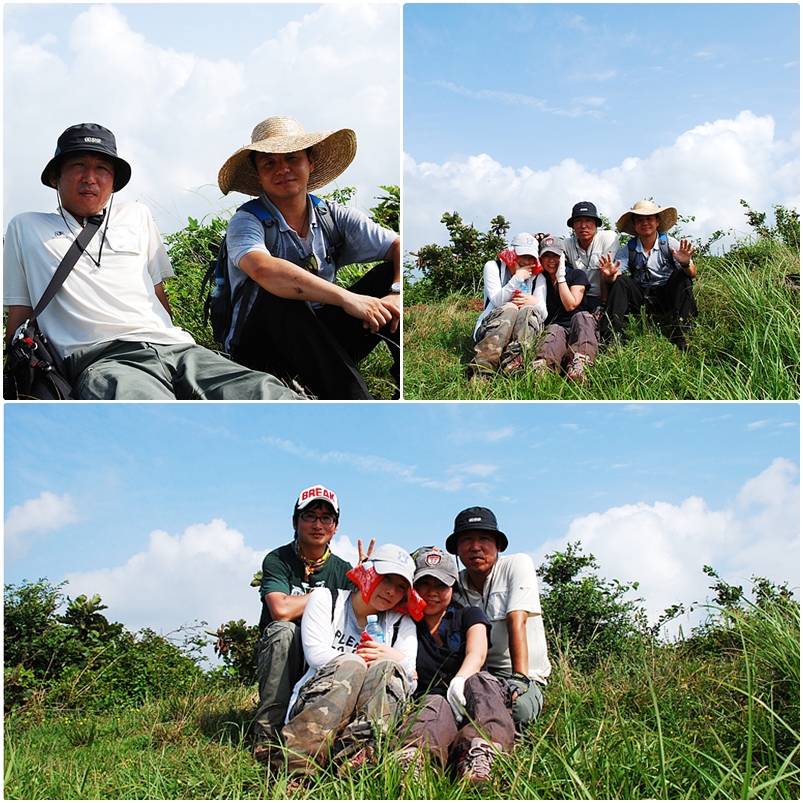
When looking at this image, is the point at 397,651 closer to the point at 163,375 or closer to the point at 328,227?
the point at 163,375

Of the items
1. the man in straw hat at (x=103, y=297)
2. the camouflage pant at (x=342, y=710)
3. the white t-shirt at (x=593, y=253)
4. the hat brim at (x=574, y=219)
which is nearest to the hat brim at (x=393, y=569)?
the camouflage pant at (x=342, y=710)

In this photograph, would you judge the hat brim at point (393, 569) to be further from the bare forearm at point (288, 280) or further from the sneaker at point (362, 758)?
the bare forearm at point (288, 280)

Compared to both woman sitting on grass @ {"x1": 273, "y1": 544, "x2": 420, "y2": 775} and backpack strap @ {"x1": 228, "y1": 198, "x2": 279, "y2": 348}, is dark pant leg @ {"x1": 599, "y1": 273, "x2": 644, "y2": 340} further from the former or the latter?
woman sitting on grass @ {"x1": 273, "y1": 544, "x2": 420, "y2": 775}

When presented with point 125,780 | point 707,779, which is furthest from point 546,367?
point 125,780

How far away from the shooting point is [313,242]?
4.60 metres

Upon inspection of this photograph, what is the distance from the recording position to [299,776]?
3.29 metres

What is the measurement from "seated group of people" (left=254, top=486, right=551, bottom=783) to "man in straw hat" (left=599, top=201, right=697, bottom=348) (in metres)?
2.01

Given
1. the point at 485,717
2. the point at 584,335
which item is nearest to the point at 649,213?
the point at 584,335

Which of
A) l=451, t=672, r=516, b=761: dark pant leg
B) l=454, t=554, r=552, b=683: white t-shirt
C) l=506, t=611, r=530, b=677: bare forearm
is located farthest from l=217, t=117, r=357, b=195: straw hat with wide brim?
l=451, t=672, r=516, b=761: dark pant leg

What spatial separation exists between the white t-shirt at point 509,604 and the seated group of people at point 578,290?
1.35 metres

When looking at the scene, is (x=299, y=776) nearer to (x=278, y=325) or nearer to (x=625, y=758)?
(x=625, y=758)

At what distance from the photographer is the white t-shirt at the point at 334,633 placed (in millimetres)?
3608

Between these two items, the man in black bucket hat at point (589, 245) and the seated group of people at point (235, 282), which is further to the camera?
the man in black bucket hat at point (589, 245)

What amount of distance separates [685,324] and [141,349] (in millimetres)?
3534
